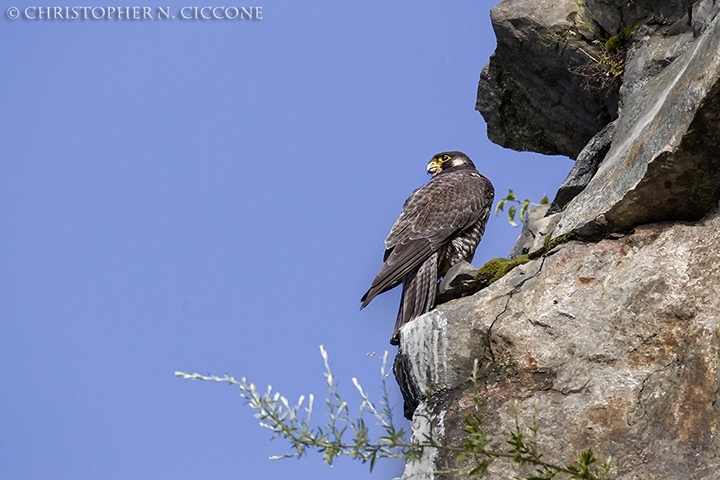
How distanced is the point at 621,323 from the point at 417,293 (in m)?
1.96

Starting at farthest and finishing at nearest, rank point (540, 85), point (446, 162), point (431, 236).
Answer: point (446, 162) < point (540, 85) < point (431, 236)

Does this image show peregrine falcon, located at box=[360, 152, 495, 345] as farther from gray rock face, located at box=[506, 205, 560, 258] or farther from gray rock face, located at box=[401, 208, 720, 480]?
gray rock face, located at box=[401, 208, 720, 480]

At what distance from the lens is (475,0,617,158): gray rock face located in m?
6.72

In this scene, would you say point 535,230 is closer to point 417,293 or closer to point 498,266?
point 498,266

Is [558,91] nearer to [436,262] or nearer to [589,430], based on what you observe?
[436,262]

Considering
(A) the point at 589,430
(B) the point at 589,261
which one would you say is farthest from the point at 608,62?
(A) the point at 589,430

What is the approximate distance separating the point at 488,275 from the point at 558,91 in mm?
2025

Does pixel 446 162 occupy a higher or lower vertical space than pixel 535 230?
higher

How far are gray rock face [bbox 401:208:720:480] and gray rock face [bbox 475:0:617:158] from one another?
6.95ft

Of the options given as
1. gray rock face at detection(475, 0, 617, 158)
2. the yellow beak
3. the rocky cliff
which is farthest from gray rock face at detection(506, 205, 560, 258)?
the yellow beak

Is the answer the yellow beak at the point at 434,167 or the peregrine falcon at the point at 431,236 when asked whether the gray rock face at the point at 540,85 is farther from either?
the yellow beak at the point at 434,167

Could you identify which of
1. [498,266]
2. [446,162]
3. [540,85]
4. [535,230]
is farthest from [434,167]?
[498,266]

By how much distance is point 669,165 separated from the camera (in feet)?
15.2

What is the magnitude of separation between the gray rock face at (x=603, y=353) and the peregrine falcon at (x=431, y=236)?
1171 millimetres
